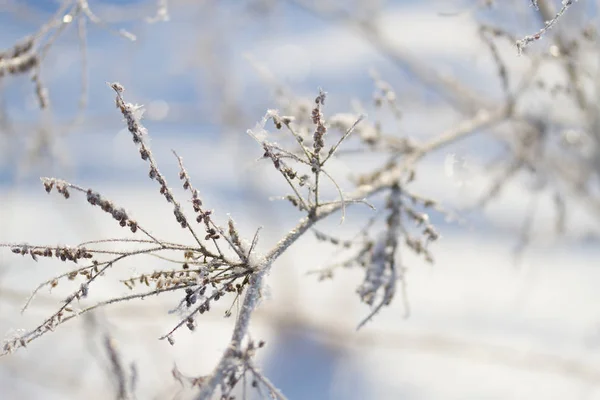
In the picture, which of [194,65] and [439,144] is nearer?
[439,144]

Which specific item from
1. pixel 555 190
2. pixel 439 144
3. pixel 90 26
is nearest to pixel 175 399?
pixel 439 144

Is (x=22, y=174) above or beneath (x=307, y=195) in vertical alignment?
above

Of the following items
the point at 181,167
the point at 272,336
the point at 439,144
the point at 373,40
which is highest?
the point at 373,40

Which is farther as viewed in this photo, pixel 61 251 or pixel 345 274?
pixel 345 274

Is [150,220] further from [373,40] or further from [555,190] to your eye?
[555,190]

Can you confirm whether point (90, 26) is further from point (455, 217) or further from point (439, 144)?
point (455, 217)

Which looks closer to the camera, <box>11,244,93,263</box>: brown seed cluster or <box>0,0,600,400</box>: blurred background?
<box>11,244,93,263</box>: brown seed cluster

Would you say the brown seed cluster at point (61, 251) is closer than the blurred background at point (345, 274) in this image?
Yes

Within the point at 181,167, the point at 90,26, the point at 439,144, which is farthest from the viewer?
A: the point at 90,26

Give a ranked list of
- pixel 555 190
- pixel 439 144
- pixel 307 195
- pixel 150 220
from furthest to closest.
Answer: pixel 150 220, pixel 555 190, pixel 439 144, pixel 307 195
